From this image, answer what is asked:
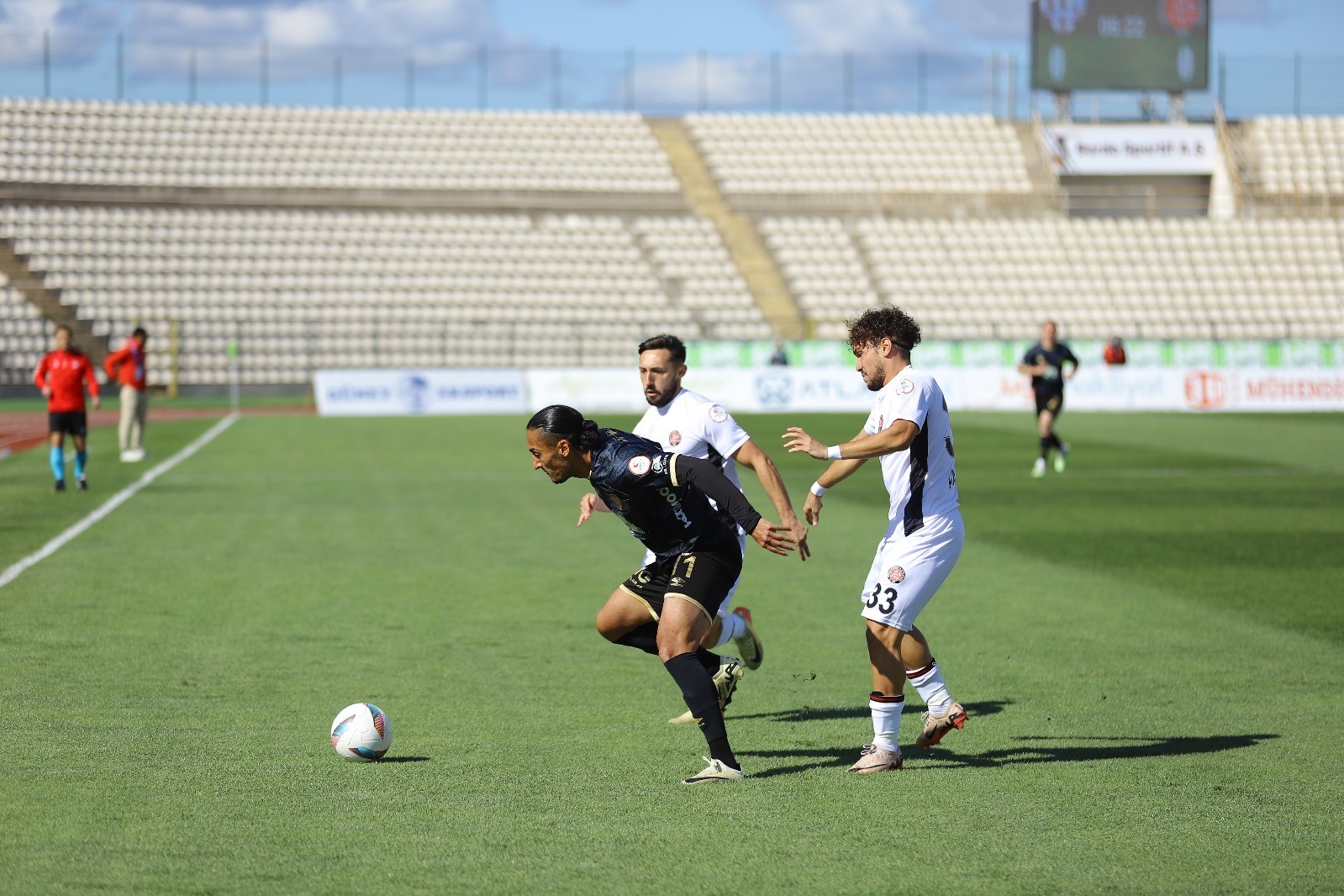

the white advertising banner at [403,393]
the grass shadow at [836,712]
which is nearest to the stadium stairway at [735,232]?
the white advertising banner at [403,393]

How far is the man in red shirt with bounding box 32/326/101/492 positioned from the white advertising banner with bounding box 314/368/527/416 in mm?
20125

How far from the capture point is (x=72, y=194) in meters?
50.2

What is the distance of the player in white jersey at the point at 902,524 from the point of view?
7078mm

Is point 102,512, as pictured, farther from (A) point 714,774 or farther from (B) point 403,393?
(B) point 403,393

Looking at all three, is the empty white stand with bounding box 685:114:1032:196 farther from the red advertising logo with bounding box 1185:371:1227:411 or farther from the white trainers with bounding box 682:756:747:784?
the white trainers with bounding box 682:756:747:784

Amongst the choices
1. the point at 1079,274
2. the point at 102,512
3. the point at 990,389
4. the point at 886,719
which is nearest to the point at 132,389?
the point at 102,512

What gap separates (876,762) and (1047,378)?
17777 millimetres

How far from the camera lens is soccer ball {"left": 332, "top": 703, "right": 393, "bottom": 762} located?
705 cm

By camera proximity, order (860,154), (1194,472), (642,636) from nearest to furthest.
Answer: (642,636) < (1194,472) < (860,154)

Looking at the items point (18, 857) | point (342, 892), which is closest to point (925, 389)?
point (342, 892)

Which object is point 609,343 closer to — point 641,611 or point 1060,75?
point 1060,75

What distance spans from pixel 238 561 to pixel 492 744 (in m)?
7.49

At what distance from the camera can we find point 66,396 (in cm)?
2039

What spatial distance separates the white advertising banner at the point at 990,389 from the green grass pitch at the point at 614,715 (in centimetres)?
2310
